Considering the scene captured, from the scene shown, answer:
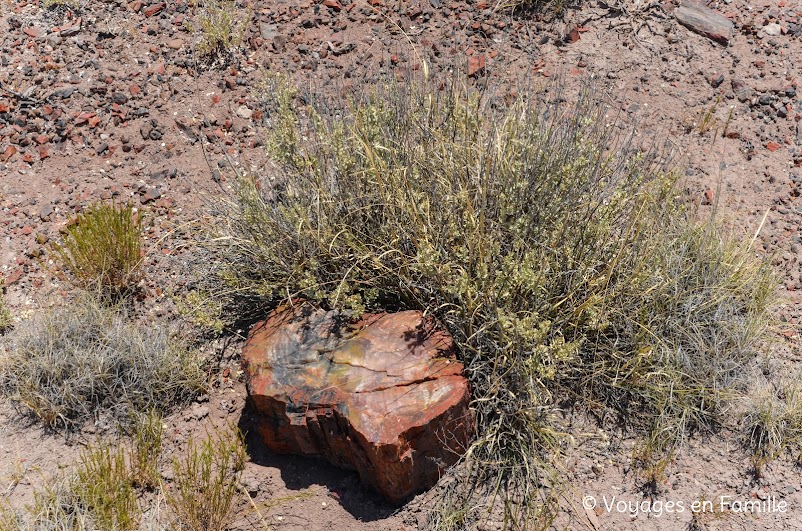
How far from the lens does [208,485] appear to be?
3176 millimetres

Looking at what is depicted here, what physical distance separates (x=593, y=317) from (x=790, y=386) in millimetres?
1024

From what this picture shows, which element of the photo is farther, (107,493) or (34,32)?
(34,32)

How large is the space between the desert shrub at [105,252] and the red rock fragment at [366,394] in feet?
3.51

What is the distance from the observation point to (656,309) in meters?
3.68

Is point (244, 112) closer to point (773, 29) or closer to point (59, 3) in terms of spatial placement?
point (59, 3)

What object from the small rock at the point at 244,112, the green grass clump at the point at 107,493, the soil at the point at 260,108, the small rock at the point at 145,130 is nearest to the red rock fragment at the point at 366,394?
the soil at the point at 260,108

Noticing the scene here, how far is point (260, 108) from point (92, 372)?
6.90 feet

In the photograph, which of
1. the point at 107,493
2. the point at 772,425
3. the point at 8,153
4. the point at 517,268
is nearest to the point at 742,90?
the point at 772,425

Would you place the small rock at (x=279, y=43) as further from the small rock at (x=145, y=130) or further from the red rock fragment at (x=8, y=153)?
the red rock fragment at (x=8, y=153)

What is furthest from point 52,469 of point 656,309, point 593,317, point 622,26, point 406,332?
point 622,26

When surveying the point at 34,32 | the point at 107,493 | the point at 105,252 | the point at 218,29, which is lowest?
the point at 107,493

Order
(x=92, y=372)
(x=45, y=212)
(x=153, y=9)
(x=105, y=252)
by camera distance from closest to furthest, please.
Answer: (x=92, y=372), (x=105, y=252), (x=45, y=212), (x=153, y=9)

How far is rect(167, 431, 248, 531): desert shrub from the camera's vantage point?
3.14 metres

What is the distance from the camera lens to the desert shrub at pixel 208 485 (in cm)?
314
